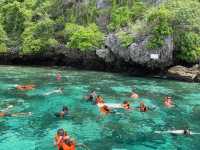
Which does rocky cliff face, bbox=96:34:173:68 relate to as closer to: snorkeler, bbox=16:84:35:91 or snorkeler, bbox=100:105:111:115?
snorkeler, bbox=16:84:35:91

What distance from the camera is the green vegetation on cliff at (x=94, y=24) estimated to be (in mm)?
40156

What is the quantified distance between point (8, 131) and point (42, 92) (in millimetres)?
10304

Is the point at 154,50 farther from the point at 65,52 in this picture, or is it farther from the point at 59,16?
the point at 59,16

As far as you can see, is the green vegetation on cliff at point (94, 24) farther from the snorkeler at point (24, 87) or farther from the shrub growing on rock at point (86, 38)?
the snorkeler at point (24, 87)

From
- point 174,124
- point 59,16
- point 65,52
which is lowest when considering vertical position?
point 174,124

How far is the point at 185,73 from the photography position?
3994 cm

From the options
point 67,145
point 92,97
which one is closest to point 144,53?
point 92,97

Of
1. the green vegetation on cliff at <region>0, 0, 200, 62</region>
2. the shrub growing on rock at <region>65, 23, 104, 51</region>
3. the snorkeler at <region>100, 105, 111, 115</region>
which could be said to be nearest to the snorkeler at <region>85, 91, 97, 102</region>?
the snorkeler at <region>100, 105, 111, 115</region>

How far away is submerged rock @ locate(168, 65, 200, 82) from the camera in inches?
1550

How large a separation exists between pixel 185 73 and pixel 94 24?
44.2 feet

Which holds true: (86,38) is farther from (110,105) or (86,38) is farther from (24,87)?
(110,105)

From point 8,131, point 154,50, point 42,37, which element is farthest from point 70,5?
point 8,131

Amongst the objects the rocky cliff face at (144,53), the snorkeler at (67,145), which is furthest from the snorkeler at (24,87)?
the snorkeler at (67,145)

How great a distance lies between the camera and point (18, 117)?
24.4m
